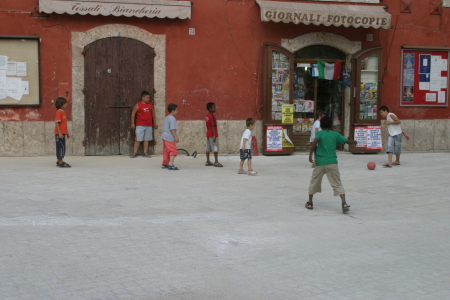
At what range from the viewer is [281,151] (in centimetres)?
1524

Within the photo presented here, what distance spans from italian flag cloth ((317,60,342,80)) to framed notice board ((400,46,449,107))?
1.92 m

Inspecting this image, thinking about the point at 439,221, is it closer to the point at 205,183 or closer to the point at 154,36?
the point at 205,183

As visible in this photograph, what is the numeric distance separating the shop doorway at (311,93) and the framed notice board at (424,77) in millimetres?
1808

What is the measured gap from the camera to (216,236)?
6.98 m

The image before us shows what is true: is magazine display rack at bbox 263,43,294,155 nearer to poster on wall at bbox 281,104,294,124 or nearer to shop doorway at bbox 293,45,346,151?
poster on wall at bbox 281,104,294,124

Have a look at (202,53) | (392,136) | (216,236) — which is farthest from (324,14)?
(216,236)

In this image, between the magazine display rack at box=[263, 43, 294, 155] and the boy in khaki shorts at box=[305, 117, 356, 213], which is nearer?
the boy in khaki shorts at box=[305, 117, 356, 213]

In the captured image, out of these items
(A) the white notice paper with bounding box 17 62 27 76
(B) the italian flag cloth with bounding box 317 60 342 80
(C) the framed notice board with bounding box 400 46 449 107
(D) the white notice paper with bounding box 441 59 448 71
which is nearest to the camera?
(A) the white notice paper with bounding box 17 62 27 76

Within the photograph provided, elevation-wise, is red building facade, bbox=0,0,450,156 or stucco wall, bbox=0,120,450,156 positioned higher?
red building facade, bbox=0,0,450,156

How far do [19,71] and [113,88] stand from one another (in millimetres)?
2211

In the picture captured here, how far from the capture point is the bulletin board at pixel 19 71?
44.8 ft

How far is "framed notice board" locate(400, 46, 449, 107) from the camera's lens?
16.3 metres

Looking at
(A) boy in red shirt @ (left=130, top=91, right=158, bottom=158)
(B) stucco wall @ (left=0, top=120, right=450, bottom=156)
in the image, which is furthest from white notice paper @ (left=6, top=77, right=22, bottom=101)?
(A) boy in red shirt @ (left=130, top=91, right=158, bottom=158)

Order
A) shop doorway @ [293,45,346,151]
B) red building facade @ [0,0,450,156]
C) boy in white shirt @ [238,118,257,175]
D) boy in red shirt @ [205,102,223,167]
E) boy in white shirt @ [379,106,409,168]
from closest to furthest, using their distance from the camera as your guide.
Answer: boy in white shirt @ [238,118,257,175], boy in red shirt @ [205,102,223,167], boy in white shirt @ [379,106,409,168], red building facade @ [0,0,450,156], shop doorway @ [293,45,346,151]
